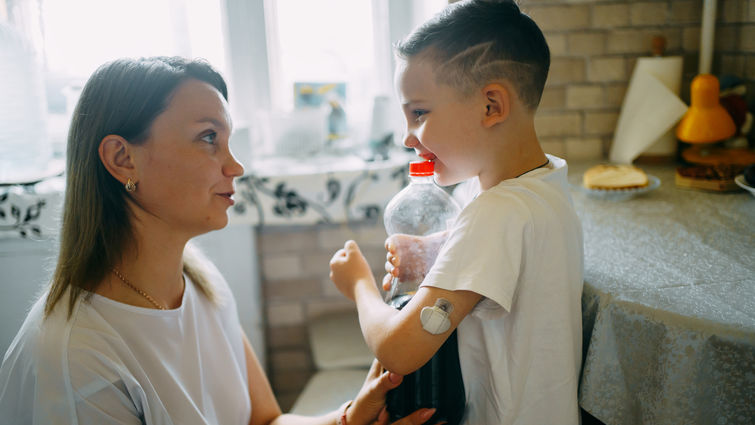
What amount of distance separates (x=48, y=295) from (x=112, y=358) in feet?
0.54

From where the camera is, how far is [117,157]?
99 centimetres

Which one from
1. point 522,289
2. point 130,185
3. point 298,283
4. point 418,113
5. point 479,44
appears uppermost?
point 479,44

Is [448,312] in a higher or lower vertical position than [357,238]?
higher

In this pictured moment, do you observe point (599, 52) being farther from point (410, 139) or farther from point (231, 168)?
point (231, 168)

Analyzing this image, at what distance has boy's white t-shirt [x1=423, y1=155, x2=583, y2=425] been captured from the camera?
0.81 metres

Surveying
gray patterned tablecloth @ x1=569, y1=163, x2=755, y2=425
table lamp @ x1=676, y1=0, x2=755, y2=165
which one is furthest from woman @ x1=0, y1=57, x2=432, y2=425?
table lamp @ x1=676, y1=0, x2=755, y2=165

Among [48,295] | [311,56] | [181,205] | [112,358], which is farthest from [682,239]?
[311,56]

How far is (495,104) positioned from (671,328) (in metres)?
0.41

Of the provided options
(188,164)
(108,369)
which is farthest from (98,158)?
(108,369)

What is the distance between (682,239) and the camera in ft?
3.78

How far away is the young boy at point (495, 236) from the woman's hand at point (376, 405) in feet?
0.35

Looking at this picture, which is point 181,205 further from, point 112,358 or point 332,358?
point 332,358

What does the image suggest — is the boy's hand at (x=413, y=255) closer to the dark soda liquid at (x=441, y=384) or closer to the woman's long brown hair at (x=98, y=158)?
the dark soda liquid at (x=441, y=384)

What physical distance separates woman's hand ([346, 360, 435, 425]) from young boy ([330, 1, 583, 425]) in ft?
0.35
